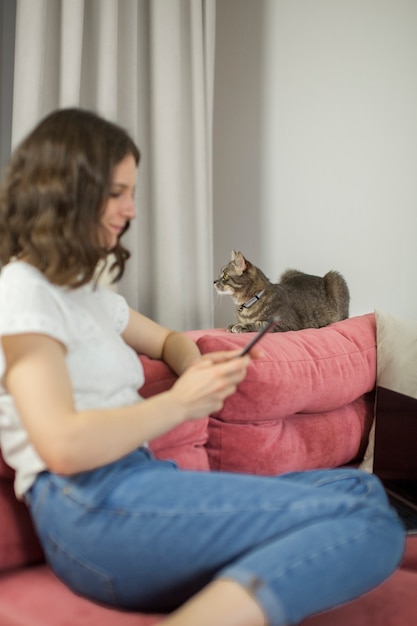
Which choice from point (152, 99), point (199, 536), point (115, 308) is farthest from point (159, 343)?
point (152, 99)

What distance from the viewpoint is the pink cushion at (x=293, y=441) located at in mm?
1400

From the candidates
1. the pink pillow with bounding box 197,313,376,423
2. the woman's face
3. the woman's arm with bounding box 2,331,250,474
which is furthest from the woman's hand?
the pink pillow with bounding box 197,313,376,423

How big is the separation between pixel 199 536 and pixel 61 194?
19.5 inches

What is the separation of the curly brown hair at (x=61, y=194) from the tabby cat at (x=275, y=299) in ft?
3.77

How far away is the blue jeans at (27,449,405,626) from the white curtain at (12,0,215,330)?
3.60 feet

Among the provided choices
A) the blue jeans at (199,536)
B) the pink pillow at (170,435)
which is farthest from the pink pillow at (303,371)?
the blue jeans at (199,536)

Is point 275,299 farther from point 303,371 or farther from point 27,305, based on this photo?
point 27,305

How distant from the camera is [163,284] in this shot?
2.01 metres

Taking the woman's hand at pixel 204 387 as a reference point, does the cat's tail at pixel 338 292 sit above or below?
above

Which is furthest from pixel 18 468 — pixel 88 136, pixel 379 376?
pixel 379 376

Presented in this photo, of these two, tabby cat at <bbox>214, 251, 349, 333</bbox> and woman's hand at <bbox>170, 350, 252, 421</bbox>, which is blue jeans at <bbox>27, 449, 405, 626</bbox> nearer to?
woman's hand at <bbox>170, 350, 252, 421</bbox>

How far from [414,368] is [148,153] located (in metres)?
1.01

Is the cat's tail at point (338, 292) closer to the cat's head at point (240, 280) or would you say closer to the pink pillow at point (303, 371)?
the cat's head at point (240, 280)

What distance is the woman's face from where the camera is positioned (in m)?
0.97
